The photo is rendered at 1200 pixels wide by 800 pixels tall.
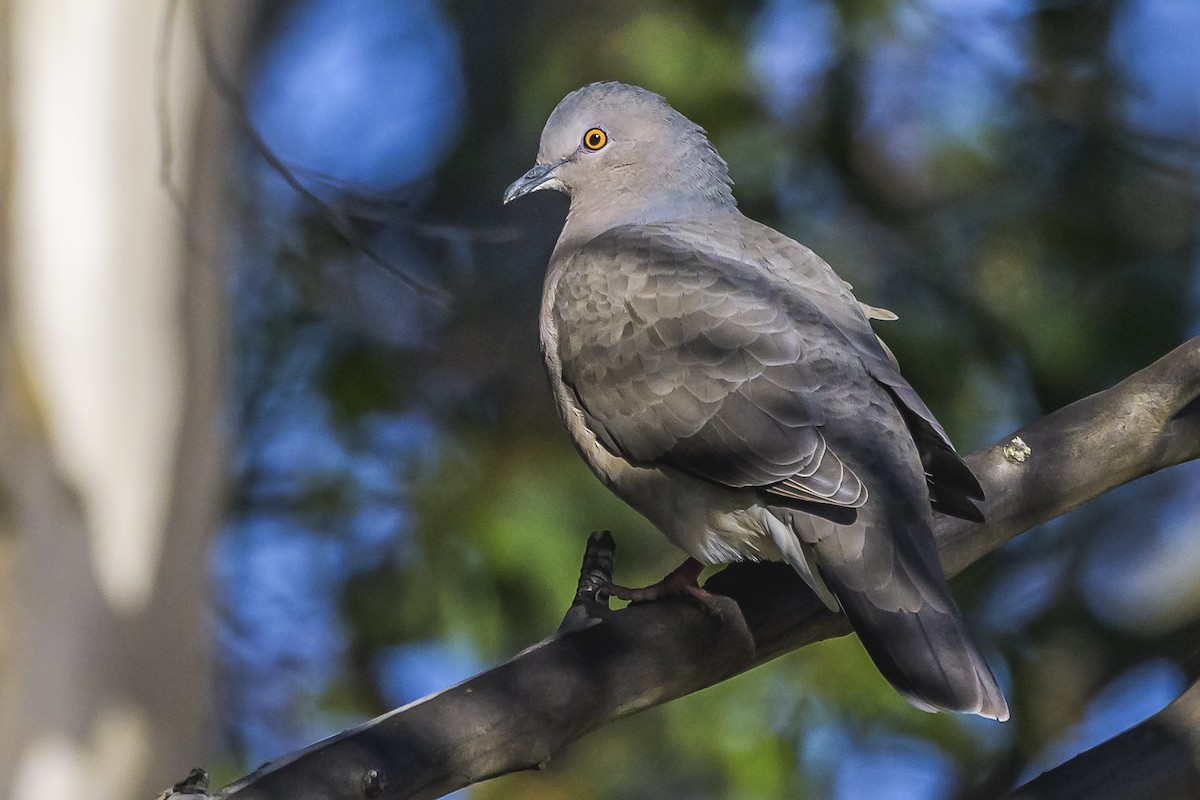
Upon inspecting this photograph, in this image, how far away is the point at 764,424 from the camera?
3.03m

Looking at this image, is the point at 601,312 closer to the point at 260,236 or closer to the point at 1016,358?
the point at 1016,358

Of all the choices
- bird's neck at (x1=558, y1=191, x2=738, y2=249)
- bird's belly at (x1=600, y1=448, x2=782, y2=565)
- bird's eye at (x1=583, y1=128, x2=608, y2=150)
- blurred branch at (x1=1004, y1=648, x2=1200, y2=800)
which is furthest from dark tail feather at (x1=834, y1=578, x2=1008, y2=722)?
bird's eye at (x1=583, y1=128, x2=608, y2=150)

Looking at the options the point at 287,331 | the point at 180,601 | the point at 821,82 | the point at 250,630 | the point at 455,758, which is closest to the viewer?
the point at 455,758

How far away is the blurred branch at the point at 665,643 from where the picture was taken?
2.28 metres

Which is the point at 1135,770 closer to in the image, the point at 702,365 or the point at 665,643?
the point at 665,643

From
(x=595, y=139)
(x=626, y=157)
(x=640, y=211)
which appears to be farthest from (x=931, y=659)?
(x=595, y=139)

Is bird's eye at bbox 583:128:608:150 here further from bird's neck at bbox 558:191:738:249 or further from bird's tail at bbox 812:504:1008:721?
bird's tail at bbox 812:504:1008:721

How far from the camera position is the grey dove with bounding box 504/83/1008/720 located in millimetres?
2701

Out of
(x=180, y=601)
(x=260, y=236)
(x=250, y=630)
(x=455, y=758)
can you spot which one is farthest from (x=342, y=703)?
(x=455, y=758)

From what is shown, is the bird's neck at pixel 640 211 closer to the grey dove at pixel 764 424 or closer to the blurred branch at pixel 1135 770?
the grey dove at pixel 764 424

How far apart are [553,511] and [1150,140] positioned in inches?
115

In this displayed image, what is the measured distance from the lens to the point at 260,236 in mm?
6656

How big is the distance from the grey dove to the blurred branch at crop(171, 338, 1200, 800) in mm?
142

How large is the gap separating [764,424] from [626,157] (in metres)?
1.30
